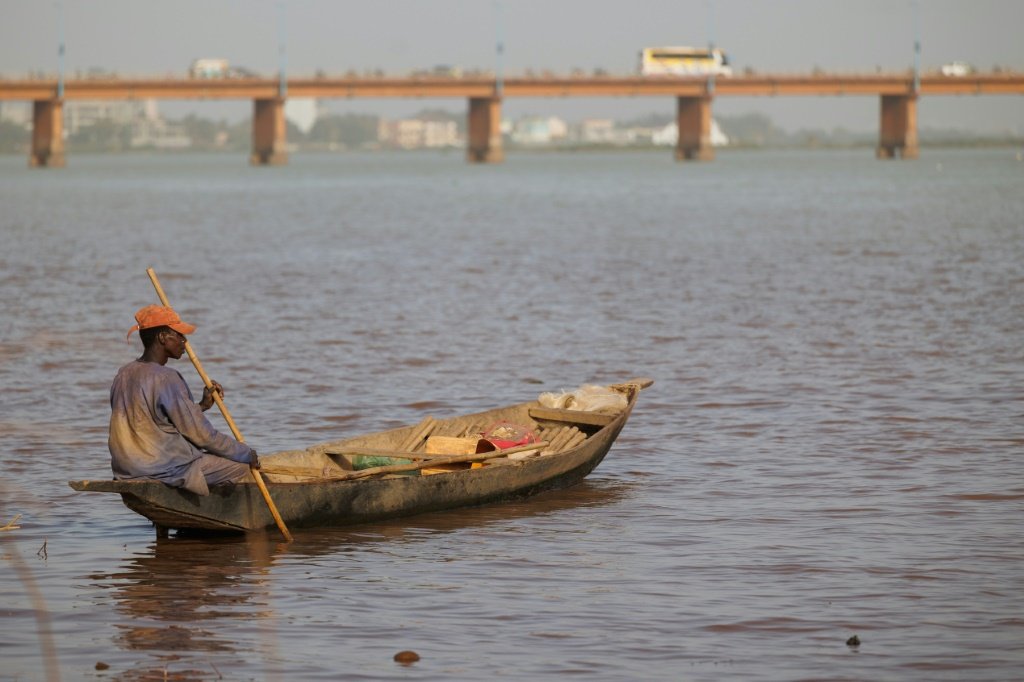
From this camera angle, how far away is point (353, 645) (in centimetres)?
984

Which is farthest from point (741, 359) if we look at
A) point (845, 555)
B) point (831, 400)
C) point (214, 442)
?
point (214, 442)

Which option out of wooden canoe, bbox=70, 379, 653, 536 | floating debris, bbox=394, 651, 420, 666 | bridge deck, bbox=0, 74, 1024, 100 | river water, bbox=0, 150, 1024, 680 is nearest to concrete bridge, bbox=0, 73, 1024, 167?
bridge deck, bbox=0, 74, 1024, 100

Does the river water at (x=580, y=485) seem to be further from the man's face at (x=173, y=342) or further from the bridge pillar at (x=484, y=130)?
the bridge pillar at (x=484, y=130)

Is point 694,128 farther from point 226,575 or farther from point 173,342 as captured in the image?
point 226,575

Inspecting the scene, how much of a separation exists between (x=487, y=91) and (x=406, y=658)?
141 metres

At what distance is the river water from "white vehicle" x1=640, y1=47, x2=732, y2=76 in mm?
113925

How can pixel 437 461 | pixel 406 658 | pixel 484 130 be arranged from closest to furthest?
pixel 406 658
pixel 437 461
pixel 484 130

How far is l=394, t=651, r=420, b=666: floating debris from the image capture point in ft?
31.0

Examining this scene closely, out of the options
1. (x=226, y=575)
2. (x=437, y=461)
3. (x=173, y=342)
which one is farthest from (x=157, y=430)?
(x=437, y=461)

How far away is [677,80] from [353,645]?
145829mm

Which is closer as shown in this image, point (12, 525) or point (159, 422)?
point (159, 422)

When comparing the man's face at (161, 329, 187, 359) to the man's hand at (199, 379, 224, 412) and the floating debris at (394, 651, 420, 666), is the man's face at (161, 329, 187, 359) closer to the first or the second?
the man's hand at (199, 379, 224, 412)

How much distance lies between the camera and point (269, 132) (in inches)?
6029

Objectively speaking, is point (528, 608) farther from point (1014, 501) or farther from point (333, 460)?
point (1014, 501)
